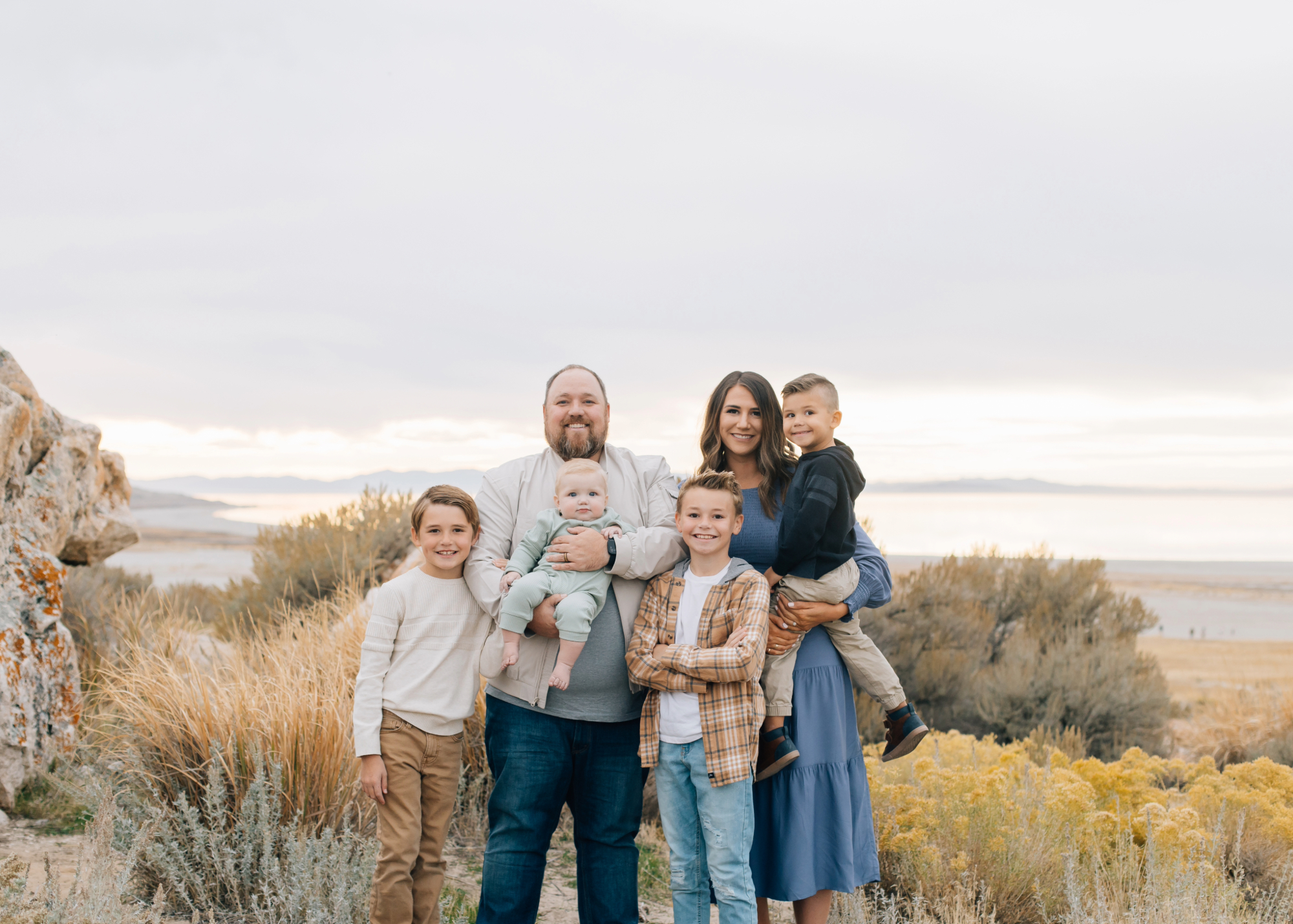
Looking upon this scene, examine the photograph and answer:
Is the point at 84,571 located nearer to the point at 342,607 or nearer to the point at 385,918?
the point at 342,607

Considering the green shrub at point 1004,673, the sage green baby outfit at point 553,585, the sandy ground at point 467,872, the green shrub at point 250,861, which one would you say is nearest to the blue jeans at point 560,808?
the sage green baby outfit at point 553,585

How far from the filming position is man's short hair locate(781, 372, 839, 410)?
3562 millimetres

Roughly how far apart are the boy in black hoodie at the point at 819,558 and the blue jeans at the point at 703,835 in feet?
0.86

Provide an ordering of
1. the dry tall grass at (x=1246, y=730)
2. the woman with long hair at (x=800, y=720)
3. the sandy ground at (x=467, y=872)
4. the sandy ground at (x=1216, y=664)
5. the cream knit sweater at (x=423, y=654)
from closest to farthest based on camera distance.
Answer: the cream knit sweater at (x=423, y=654) → the woman with long hair at (x=800, y=720) → the sandy ground at (x=467, y=872) → the dry tall grass at (x=1246, y=730) → the sandy ground at (x=1216, y=664)

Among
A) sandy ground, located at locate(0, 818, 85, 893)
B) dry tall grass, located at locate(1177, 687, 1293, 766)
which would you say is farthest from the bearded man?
dry tall grass, located at locate(1177, 687, 1293, 766)

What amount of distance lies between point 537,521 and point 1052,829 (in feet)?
10.3

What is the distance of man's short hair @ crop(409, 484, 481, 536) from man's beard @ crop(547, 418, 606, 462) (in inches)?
15.7

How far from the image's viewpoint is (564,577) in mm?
3150

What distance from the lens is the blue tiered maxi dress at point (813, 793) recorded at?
330cm

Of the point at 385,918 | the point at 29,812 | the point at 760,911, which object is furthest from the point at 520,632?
the point at 29,812

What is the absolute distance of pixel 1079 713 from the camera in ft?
26.1

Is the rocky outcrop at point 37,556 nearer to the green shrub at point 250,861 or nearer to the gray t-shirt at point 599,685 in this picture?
the green shrub at point 250,861

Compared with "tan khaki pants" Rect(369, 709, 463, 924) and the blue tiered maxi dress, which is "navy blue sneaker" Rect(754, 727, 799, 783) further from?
"tan khaki pants" Rect(369, 709, 463, 924)

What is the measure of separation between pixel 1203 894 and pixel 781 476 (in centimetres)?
244
